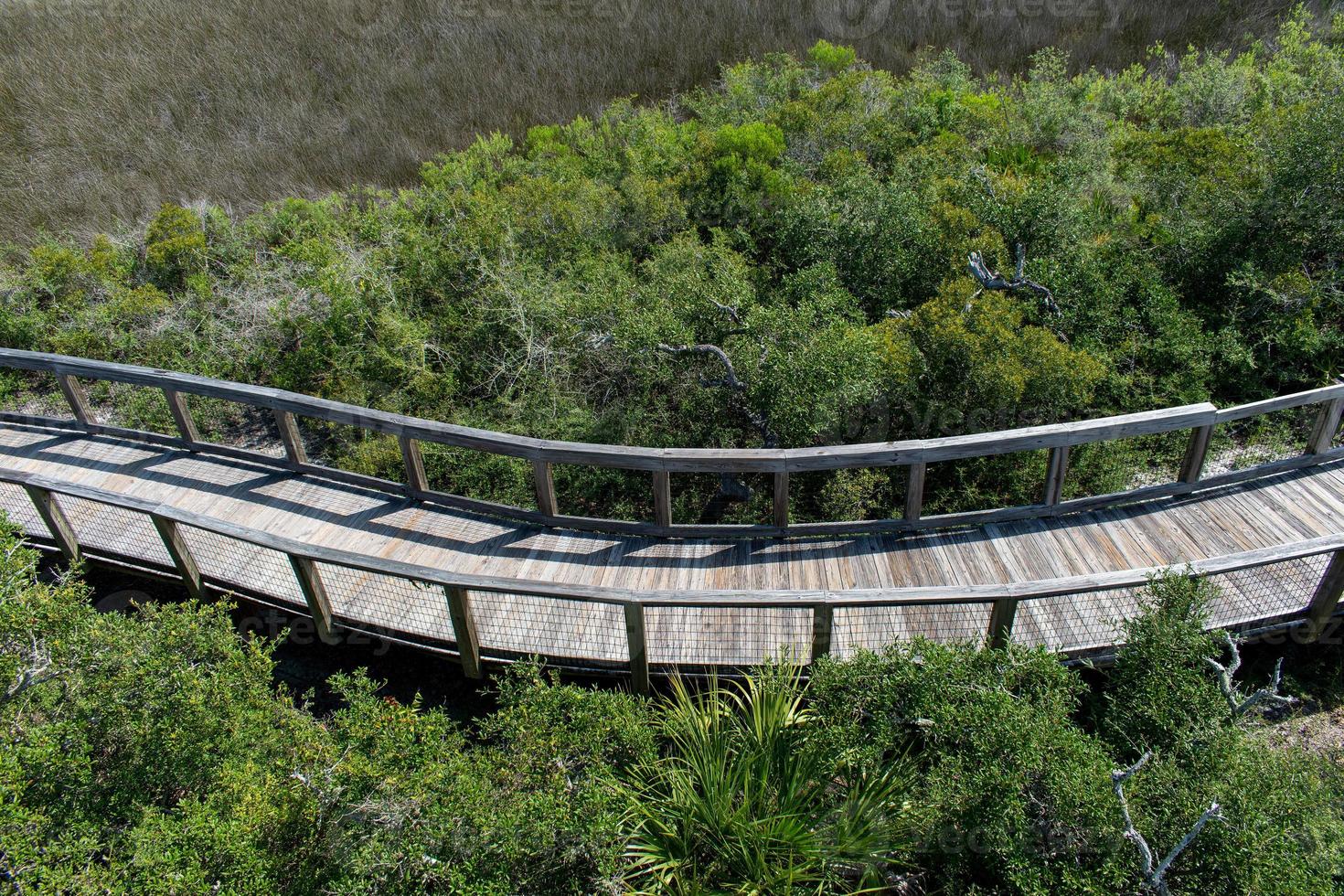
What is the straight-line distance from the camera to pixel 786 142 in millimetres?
12977

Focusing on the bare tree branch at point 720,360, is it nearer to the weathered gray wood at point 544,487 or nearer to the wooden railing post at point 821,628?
the weathered gray wood at point 544,487

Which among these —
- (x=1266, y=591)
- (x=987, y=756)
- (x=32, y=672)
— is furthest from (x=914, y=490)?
(x=32, y=672)

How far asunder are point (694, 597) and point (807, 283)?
4.91m

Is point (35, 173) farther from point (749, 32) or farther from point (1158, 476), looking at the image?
point (1158, 476)

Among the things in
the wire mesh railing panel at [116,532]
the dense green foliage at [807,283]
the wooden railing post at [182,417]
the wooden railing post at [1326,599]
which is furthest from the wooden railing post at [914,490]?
the wooden railing post at [182,417]

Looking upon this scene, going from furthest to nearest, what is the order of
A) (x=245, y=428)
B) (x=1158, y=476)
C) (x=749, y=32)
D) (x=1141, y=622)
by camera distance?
(x=749, y=32)
(x=245, y=428)
(x=1158, y=476)
(x=1141, y=622)

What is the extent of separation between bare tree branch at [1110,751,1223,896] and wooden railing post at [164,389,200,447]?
318 inches

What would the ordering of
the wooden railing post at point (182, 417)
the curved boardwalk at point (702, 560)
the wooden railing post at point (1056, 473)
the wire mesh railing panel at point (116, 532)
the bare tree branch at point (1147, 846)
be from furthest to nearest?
the wooden railing post at point (182, 417), the wire mesh railing panel at point (116, 532), the wooden railing post at point (1056, 473), the curved boardwalk at point (702, 560), the bare tree branch at point (1147, 846)

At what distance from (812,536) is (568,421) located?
2999mm

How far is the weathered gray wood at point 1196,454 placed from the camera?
670 cm

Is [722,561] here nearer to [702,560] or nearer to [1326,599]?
[702,560]

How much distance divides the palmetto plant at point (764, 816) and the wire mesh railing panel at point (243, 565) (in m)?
3.45

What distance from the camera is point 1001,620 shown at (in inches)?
216

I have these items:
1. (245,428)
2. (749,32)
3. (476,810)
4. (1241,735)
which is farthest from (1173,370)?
(749,32)
